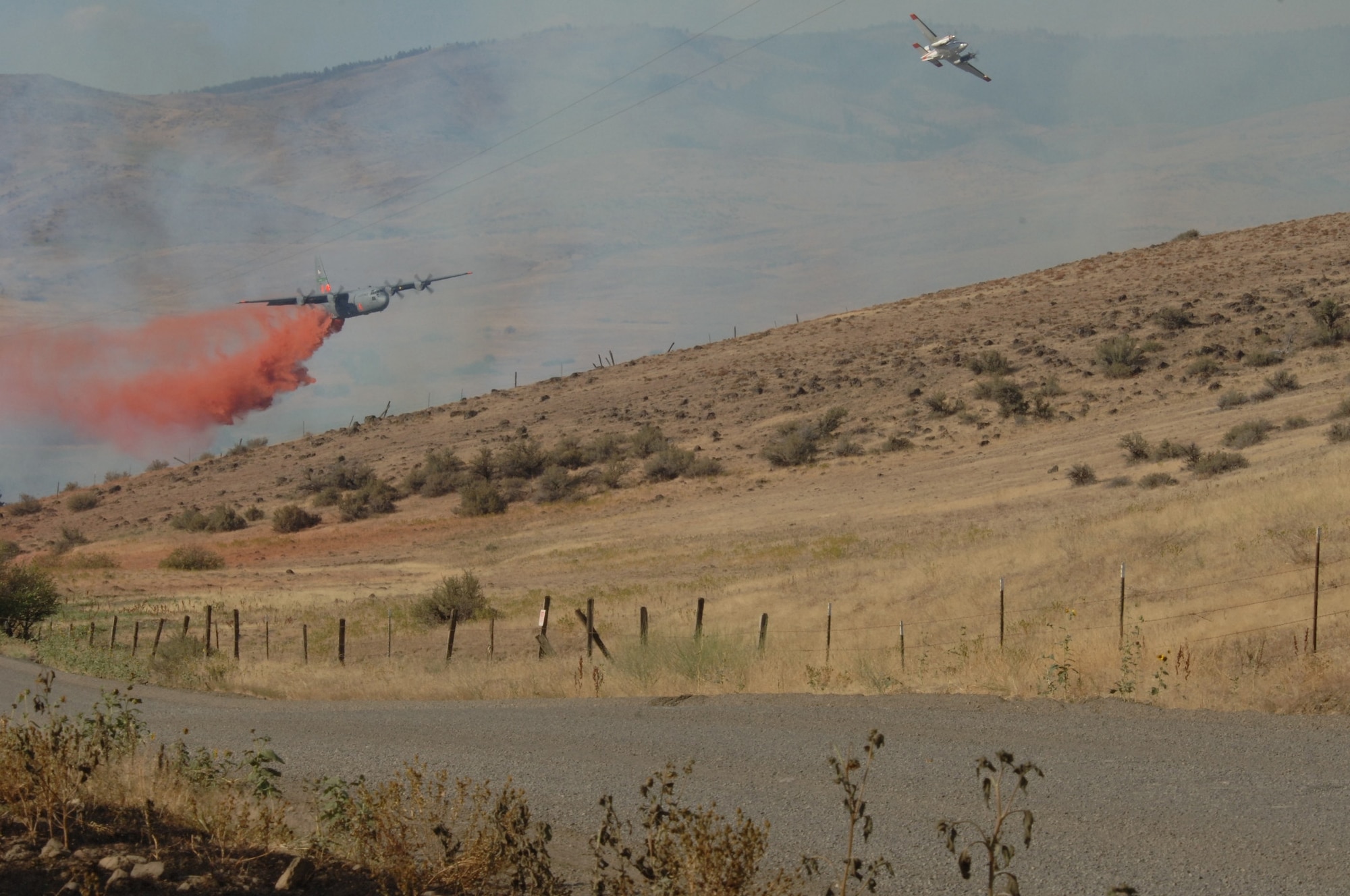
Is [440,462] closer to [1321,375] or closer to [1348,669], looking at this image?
[1321,375]

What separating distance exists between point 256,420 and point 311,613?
140766 millimetres

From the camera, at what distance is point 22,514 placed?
7981 centimetres

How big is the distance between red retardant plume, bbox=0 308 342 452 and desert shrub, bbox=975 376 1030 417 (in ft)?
140

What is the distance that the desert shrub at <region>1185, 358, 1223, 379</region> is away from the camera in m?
55.0

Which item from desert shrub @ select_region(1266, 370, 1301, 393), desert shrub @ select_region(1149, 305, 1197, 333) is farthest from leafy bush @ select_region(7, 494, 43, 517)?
desert shrub @ select_region(1266, 370, 1301, 393)

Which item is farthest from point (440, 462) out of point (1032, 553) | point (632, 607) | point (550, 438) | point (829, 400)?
point (1032, 553)

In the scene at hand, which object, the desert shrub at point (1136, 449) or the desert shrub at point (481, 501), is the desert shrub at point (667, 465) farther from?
the desert shrub at point (1136, 449)

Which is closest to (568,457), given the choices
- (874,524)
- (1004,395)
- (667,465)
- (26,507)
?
(667,465)

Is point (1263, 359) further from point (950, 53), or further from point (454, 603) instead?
point (454, 603)

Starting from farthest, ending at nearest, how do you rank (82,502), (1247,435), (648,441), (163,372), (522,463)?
(163,372) → (82,502) → (522,463) → (648,441) → (1247,435)

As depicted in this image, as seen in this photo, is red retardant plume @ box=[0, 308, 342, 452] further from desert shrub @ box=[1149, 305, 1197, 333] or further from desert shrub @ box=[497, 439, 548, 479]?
desert shrub @ box=[1149, 305, 1197, 333]

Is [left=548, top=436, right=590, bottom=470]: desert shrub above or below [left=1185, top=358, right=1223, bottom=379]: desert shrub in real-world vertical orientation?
below

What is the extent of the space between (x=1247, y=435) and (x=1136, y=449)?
12.6 ft

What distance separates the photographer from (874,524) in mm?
40094
